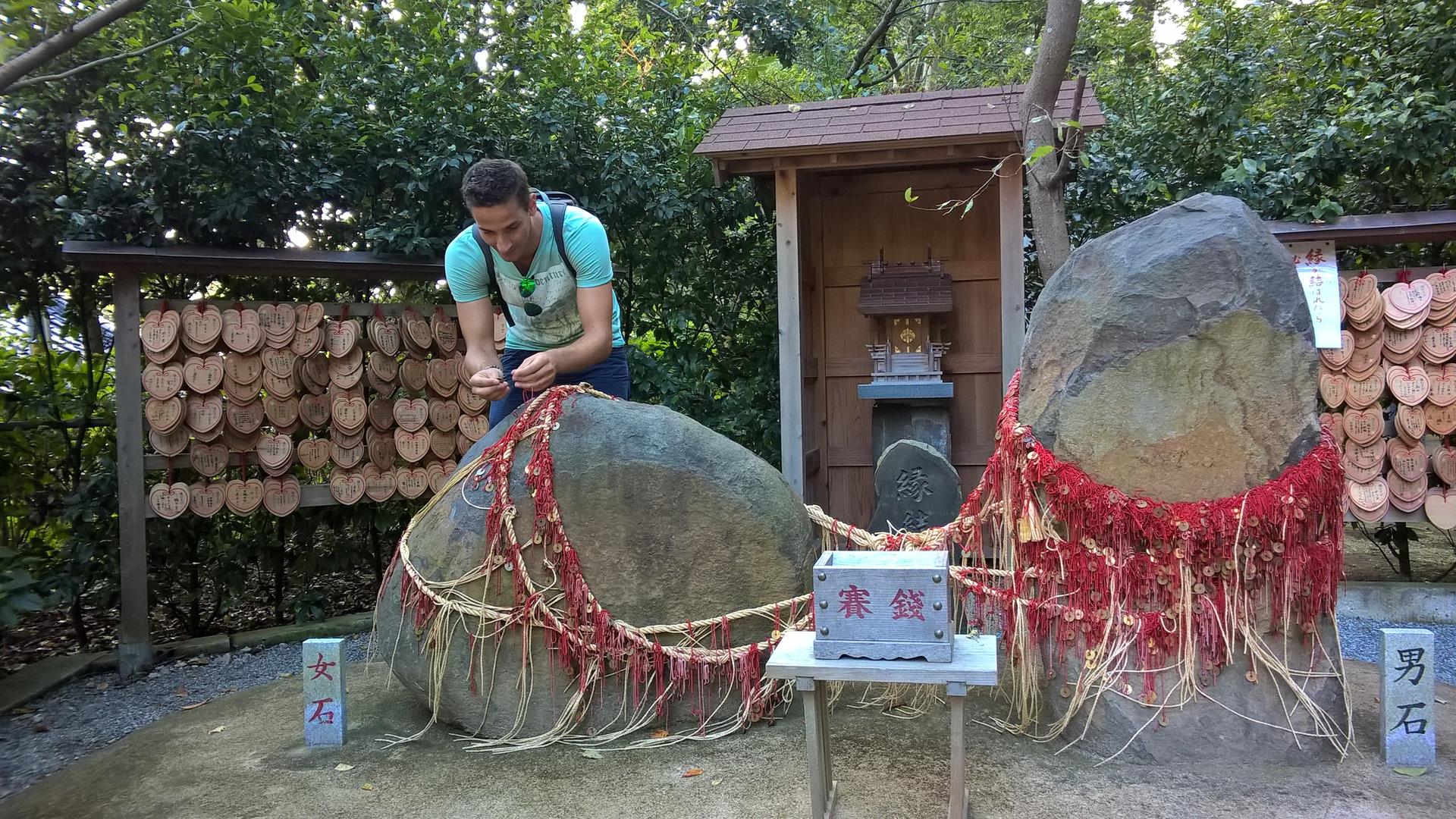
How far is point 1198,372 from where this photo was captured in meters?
2.69

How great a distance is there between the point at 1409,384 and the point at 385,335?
16.6 feet

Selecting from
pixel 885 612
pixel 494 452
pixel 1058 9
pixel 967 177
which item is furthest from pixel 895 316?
pixel 885 612

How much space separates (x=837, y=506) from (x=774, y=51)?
5.79 m

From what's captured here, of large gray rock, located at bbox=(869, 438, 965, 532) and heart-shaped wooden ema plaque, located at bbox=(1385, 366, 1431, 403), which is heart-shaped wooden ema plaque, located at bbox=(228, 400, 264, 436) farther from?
heart-shaped wooden ema plaque, located at bbox=(1385, 366, 1431, 403)

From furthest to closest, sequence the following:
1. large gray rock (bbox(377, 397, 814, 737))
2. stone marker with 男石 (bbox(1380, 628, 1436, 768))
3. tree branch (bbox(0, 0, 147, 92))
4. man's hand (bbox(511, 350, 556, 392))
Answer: man's hand (bbox(511, 350, 556, 392)), large gray rock (bbox(377, 397, 814, 737)), stone marker with 男石 (bbox(1380, 628, 1436, 768)), tree branch (bbox(0, 0, 147, 92))

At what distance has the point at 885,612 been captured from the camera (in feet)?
7.34

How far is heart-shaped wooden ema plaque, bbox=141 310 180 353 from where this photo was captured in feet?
13.4

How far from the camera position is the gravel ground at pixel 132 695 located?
3.24m

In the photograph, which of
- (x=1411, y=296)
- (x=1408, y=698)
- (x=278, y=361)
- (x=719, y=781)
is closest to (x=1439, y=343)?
(x=1411, y=296)

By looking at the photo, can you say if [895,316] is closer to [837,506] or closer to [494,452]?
[837,506]

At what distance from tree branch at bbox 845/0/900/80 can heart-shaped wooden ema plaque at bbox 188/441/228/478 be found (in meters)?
6.49

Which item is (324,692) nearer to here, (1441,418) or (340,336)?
(340,336)

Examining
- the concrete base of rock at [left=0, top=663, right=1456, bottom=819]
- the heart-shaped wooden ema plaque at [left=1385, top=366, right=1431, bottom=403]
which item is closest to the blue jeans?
the concrete base of rock at [left=0, top=663, right=1456, bottom=819]

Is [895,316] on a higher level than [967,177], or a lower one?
lower
